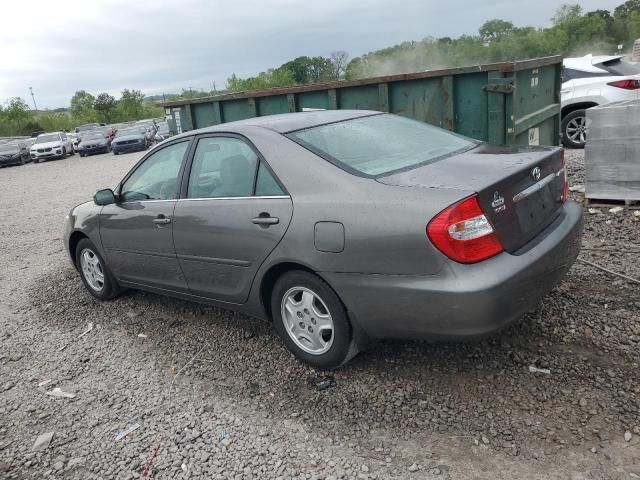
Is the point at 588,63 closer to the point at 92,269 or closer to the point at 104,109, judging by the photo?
the point at 92,269

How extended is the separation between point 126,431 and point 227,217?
1.45 meters

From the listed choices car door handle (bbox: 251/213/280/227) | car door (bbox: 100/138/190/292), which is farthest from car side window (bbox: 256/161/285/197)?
car door (bbox: 100/138/190/292)

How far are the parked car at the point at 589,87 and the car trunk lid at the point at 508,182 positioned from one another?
7487mm

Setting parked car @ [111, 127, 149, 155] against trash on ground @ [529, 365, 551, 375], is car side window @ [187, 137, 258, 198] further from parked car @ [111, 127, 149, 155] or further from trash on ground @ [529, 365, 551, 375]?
parked car @ [111, 127, 149, 155]

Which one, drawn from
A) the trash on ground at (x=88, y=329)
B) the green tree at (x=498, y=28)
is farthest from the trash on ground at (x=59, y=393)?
the green tree at (x=498, y=28)

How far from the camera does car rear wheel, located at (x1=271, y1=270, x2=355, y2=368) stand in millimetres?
3363

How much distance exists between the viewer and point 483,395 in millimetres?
3213

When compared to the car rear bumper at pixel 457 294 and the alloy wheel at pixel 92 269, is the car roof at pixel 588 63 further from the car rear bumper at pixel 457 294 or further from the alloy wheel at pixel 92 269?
the alloy wheel at pixel 92 269

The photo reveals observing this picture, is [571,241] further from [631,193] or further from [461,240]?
[631,193]

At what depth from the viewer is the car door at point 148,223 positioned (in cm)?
438

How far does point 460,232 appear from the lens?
2.84 meters

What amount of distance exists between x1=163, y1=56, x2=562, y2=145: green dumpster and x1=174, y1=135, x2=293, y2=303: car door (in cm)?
287

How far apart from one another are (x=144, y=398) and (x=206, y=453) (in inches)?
32.8

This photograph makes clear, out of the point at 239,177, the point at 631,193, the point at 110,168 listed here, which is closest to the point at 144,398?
the point at 239,177
